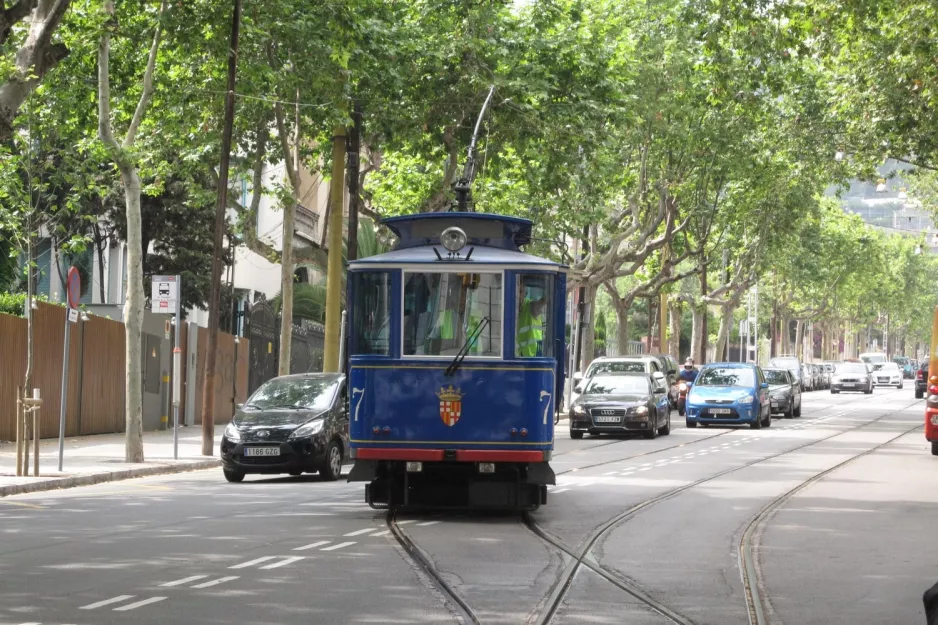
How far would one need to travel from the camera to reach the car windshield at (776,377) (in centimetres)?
4656

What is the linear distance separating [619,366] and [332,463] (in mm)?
16407

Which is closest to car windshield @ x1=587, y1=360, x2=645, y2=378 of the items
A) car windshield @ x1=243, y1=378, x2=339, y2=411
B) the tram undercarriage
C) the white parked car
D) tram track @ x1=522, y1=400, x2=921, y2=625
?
car windshield @ x1=243, y1=378, x2=339, y2=411

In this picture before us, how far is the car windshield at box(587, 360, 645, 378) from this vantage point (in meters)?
36.5

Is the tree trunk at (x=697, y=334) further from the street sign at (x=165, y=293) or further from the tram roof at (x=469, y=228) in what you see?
the tram roof at (x=469, y=228)

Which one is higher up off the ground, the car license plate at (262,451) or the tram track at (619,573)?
the car license plate at (262,451)

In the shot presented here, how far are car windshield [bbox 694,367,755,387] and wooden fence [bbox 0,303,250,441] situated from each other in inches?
564

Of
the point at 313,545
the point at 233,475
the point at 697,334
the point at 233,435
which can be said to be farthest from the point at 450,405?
the point at 697,334

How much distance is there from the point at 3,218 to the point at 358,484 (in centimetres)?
1011

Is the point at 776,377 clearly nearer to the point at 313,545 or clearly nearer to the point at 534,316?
the point at 534,316

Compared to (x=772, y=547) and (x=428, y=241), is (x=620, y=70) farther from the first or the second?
(x=772, y=547)

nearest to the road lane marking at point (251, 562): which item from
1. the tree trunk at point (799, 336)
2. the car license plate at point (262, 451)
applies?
the car license plate at point (262, 451)

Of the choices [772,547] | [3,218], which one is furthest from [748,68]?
[3,218]

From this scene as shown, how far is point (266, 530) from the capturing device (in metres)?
14.0

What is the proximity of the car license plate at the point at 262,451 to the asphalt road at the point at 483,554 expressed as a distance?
537 mm
